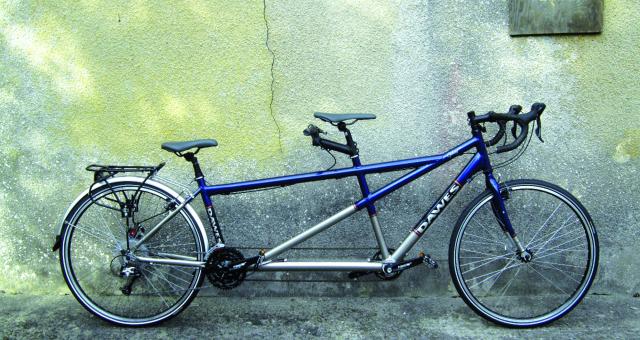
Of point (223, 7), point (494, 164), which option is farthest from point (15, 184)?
point (494, 164)

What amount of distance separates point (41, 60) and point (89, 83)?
0.35 m

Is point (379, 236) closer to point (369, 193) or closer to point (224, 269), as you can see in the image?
point (369, 193)

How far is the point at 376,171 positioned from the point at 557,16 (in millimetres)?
1573

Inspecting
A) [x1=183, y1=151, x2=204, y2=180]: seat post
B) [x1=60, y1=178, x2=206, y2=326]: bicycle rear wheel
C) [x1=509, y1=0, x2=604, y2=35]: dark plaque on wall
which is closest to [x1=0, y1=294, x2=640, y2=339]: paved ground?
[x1=60, y1=178, x2=206, y2=326]: bicycle rear wheel

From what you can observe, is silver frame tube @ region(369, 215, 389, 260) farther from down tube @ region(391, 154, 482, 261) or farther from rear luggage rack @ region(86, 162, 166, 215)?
rear luggage rack @ region(86, 162, 166, 215)

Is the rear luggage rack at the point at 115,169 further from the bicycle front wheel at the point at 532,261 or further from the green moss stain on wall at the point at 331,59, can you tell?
the bicycle front wheel at the point at 532,261

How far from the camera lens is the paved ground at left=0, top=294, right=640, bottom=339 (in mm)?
3771

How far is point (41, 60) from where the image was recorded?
414cm

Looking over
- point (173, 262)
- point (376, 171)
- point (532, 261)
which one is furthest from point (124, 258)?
point (532, 261)

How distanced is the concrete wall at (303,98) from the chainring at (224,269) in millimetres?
470

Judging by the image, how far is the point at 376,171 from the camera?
12.4 ft

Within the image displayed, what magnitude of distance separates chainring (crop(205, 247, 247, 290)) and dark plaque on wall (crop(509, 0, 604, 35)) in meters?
2.33

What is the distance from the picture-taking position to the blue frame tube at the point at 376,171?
3754 mm

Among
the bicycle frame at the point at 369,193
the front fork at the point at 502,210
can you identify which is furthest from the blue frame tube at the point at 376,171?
the front fork at the point at 502,210
